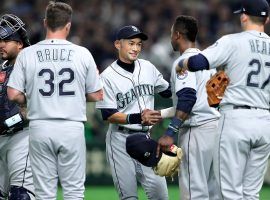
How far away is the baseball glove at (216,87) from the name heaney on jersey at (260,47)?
1.21 ft

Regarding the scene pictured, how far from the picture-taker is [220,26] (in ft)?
60.0

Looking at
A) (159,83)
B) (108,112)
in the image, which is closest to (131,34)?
(159,83)

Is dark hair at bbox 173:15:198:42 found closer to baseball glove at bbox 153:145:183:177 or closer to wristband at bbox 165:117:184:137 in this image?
wristband at bbox 165:117:184:137

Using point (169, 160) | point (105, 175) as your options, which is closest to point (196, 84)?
point (169, 160)

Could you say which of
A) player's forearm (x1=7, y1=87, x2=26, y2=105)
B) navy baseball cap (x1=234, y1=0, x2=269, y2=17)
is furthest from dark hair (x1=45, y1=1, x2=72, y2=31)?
navy baseball cap (x1=234, y1=0, x2=269, y2=17)

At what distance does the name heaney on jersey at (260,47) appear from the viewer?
784cm

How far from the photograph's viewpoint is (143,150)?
850cm

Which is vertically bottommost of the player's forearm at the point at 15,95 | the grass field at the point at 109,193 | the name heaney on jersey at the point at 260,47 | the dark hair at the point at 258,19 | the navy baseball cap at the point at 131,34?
the grass field at the point at 109,193

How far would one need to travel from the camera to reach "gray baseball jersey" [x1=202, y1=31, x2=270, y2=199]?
7.77 meters

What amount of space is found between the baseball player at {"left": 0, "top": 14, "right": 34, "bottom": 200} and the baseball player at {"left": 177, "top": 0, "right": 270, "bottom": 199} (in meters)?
1.93

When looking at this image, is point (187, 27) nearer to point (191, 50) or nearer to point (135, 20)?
point (191, 50)

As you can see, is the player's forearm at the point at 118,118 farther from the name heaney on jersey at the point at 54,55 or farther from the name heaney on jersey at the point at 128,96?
the name heaney on jersey at the point at 54,55

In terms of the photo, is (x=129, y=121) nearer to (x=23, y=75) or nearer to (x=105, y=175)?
(x=23, y=75)

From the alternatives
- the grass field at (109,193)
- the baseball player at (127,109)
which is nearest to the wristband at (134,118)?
the baseball player at (127,109)
